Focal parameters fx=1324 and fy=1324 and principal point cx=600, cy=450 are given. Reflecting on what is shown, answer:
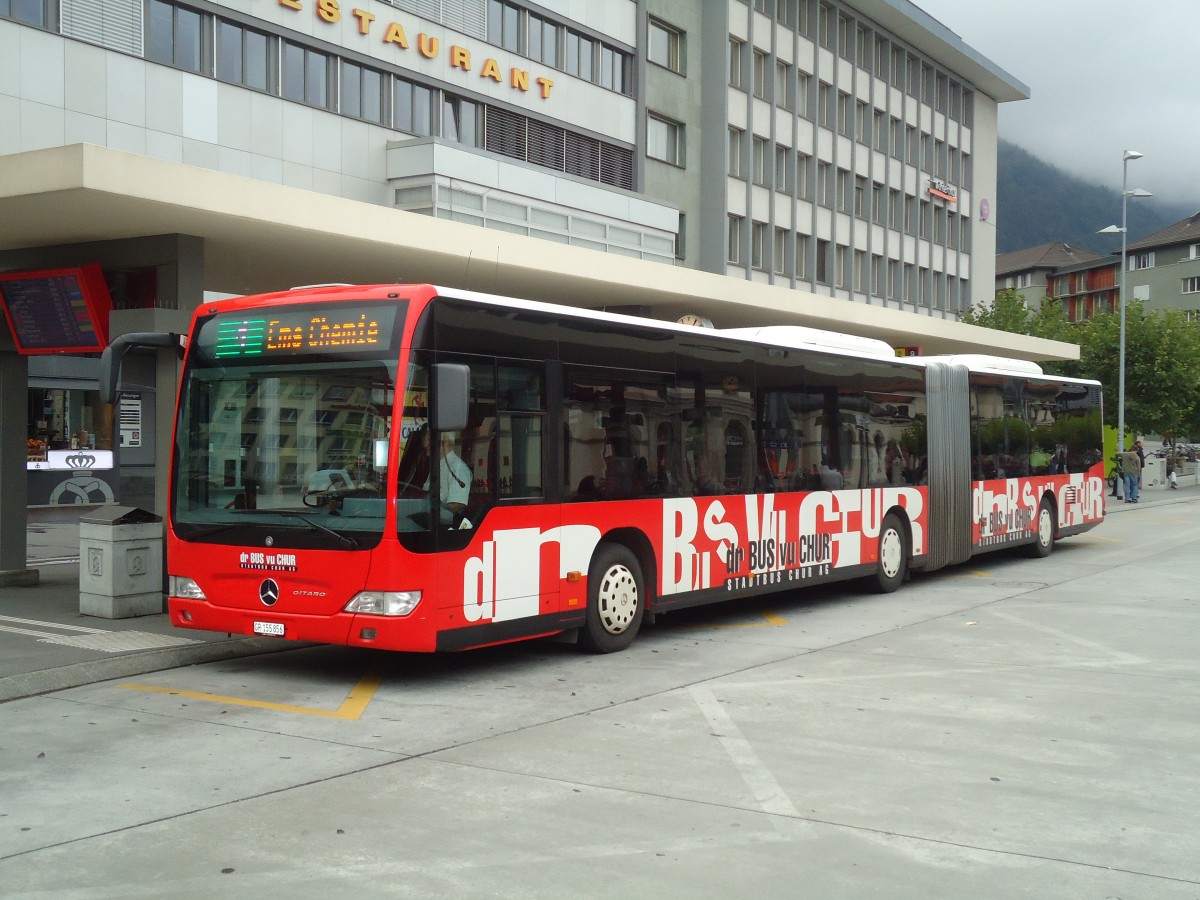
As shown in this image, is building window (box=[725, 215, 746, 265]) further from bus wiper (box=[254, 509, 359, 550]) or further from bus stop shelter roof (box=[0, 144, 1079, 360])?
bus wiper (box=[254, 509, 359, 550])

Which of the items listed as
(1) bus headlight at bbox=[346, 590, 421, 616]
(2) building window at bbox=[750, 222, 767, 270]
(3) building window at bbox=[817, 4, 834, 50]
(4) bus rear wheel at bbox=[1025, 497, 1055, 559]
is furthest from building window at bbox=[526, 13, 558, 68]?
(1) bus headlight at bbox=[346, 590, 421, 616]

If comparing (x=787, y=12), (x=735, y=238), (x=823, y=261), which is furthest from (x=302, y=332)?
(x=823, y=261)

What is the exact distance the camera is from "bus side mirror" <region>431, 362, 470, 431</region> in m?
9.01

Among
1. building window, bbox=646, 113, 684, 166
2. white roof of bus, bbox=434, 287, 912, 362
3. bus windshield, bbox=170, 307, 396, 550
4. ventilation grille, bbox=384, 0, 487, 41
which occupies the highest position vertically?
ventilation grille, bbox=384, 0, 487, 41

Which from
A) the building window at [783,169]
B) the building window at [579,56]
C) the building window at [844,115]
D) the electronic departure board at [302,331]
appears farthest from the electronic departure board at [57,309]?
the building window at [844,115]

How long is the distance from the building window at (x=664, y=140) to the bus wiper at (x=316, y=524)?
1353 inches

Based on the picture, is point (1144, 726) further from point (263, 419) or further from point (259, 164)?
point (259, 164)

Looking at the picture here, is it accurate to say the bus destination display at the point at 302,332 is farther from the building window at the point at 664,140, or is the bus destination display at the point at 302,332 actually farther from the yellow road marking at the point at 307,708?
the building window at the point at 664,140

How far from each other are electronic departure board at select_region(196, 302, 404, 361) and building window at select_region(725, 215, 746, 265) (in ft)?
123

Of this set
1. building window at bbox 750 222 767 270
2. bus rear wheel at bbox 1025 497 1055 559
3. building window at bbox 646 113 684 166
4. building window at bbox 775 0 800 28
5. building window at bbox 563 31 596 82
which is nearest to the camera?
bus rear wheel at bbox 1025 497 1055 559

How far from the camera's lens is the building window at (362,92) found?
3053 centimetres

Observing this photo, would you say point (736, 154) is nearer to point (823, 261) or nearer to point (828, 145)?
point (828, 145)

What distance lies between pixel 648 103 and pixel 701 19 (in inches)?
203

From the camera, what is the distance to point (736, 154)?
153 feet
